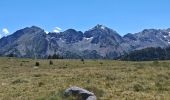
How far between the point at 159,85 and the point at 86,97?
14.4m

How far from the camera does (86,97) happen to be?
29.8m

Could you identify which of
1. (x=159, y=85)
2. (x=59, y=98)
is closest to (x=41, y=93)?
(x=59, y=98)

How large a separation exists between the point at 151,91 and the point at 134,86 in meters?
2.82

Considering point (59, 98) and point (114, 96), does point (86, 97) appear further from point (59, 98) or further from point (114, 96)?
point (114, 96)

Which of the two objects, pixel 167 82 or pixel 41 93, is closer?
pixel 41 93

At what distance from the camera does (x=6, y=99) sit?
34406mm

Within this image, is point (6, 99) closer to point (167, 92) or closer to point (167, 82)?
point (167, 92)

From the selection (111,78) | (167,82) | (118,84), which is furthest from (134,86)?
(111,78)

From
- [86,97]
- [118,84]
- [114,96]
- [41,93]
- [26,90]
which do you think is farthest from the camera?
[118,84]

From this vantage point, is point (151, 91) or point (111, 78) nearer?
point (151, 91)

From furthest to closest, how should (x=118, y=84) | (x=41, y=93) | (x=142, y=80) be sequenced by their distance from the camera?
(x=142, y=80), (x=118, y=84), (x=41, y=93)

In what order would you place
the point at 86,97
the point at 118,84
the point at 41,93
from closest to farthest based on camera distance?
the point at 86,97
the point at 41,93
the point at 118,84

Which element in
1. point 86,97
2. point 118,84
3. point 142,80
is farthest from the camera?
point 142,80

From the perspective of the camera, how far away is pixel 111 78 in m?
49.4
